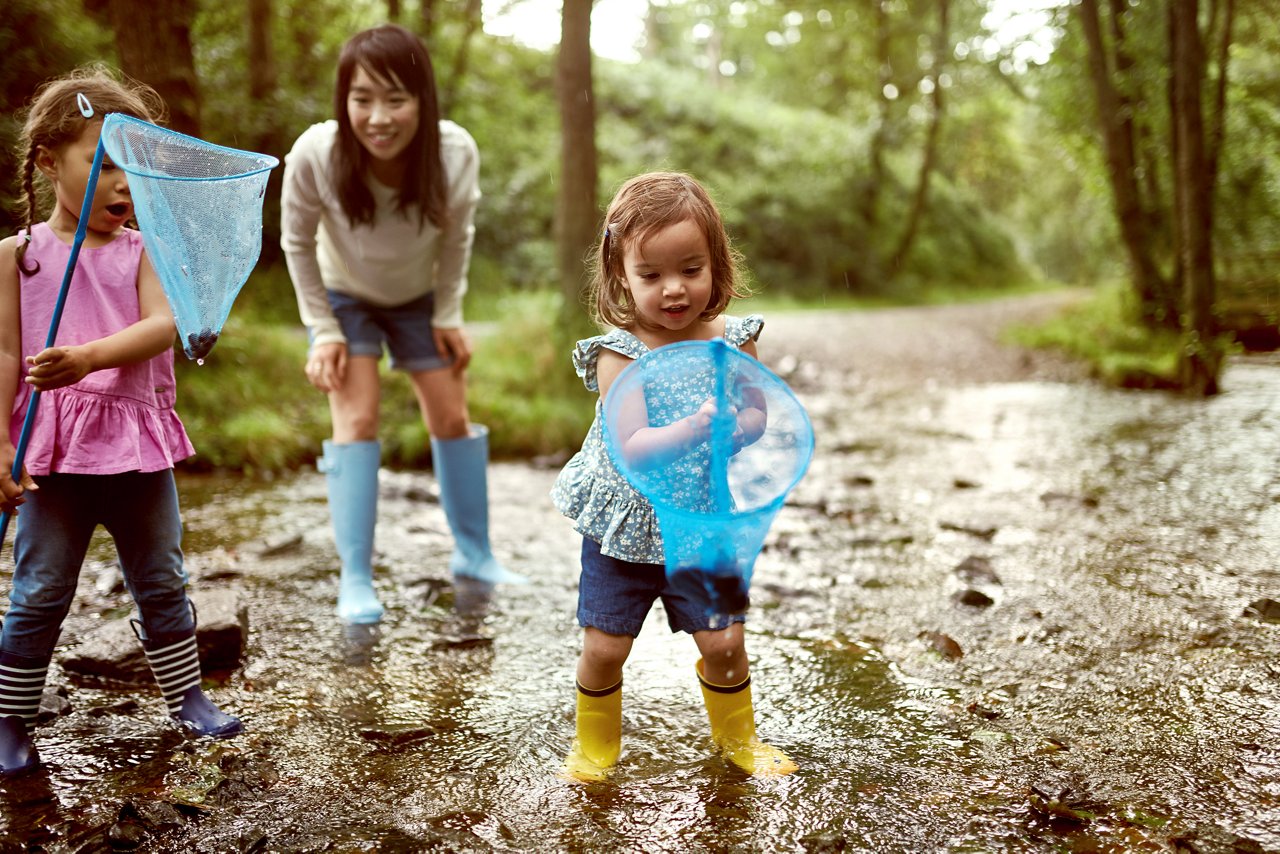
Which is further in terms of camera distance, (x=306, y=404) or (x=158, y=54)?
(x=306, y=404)

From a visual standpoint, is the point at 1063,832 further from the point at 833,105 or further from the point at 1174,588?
the point at 833,105

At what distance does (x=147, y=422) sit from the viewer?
103 inches

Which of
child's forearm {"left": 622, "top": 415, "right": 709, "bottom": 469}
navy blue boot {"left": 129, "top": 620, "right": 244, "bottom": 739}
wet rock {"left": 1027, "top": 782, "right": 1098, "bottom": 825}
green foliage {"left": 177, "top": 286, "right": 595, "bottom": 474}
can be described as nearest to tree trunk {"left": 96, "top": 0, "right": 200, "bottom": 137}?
green foliage {"left": 177, "top": 286, "right": 595, "bottom": 474}

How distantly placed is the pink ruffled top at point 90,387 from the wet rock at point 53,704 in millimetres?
765

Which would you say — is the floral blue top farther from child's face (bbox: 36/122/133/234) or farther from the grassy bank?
the grassy bank

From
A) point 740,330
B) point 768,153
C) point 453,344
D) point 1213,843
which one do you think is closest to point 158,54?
point 453,344

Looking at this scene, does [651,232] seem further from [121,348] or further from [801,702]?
[801,702]

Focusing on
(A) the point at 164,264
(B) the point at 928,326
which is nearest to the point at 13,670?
(A) the point at 164,264

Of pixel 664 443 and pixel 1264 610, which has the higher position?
pixel 664 443

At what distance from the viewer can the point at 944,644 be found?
337 cm

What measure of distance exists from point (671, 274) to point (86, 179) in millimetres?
1428

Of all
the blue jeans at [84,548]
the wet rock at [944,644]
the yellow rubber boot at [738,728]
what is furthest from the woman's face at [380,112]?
the wet rock at [944,644]

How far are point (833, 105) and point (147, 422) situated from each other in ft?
87.1

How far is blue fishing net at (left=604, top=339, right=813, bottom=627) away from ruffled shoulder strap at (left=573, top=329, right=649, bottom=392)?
197mm
